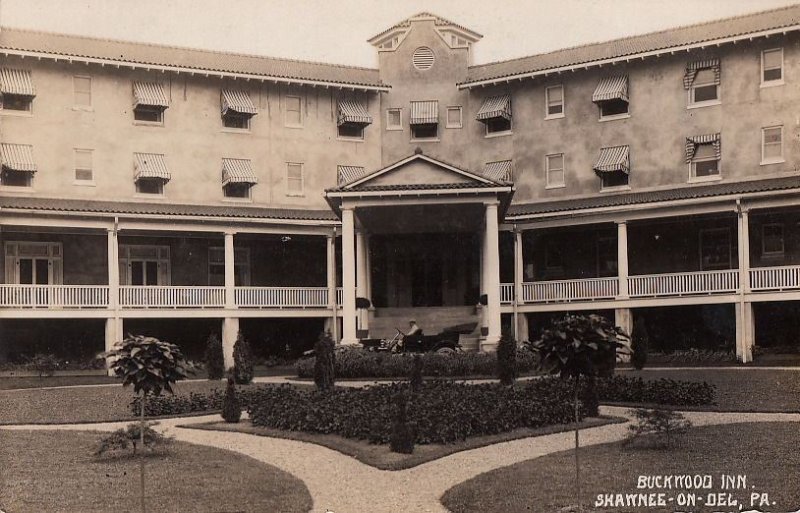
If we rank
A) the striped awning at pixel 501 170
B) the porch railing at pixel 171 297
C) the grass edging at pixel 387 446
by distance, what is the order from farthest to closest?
the striped awning at pixel 501 170
the porch railing at pixel 171 297
the grass edging at pixel 387 446

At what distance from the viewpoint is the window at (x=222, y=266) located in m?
37.2

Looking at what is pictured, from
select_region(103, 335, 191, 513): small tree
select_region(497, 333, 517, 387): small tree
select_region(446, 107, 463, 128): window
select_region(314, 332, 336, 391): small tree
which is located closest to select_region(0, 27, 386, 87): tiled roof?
select_region(446, 107, 463, 128): window

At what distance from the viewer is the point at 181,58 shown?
36875mm

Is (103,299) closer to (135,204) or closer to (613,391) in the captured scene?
(135,204)

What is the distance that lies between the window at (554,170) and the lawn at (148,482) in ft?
81.1

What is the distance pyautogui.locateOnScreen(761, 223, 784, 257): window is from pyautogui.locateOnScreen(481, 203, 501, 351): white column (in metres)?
10.5

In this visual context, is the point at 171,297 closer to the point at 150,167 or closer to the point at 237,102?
the point at 150,167

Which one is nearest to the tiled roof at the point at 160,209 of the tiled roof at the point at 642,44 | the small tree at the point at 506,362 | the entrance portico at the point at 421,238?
the entrance portico at the point at 421,238

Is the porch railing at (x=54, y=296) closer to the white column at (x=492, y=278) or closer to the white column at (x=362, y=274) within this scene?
the white column at (x=362, y=274)

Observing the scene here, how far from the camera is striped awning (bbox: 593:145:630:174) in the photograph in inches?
1404

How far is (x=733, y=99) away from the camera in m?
33.8

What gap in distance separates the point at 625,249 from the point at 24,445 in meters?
21.9

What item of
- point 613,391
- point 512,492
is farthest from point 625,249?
point 512,492

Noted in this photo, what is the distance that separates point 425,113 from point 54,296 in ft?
57.0
